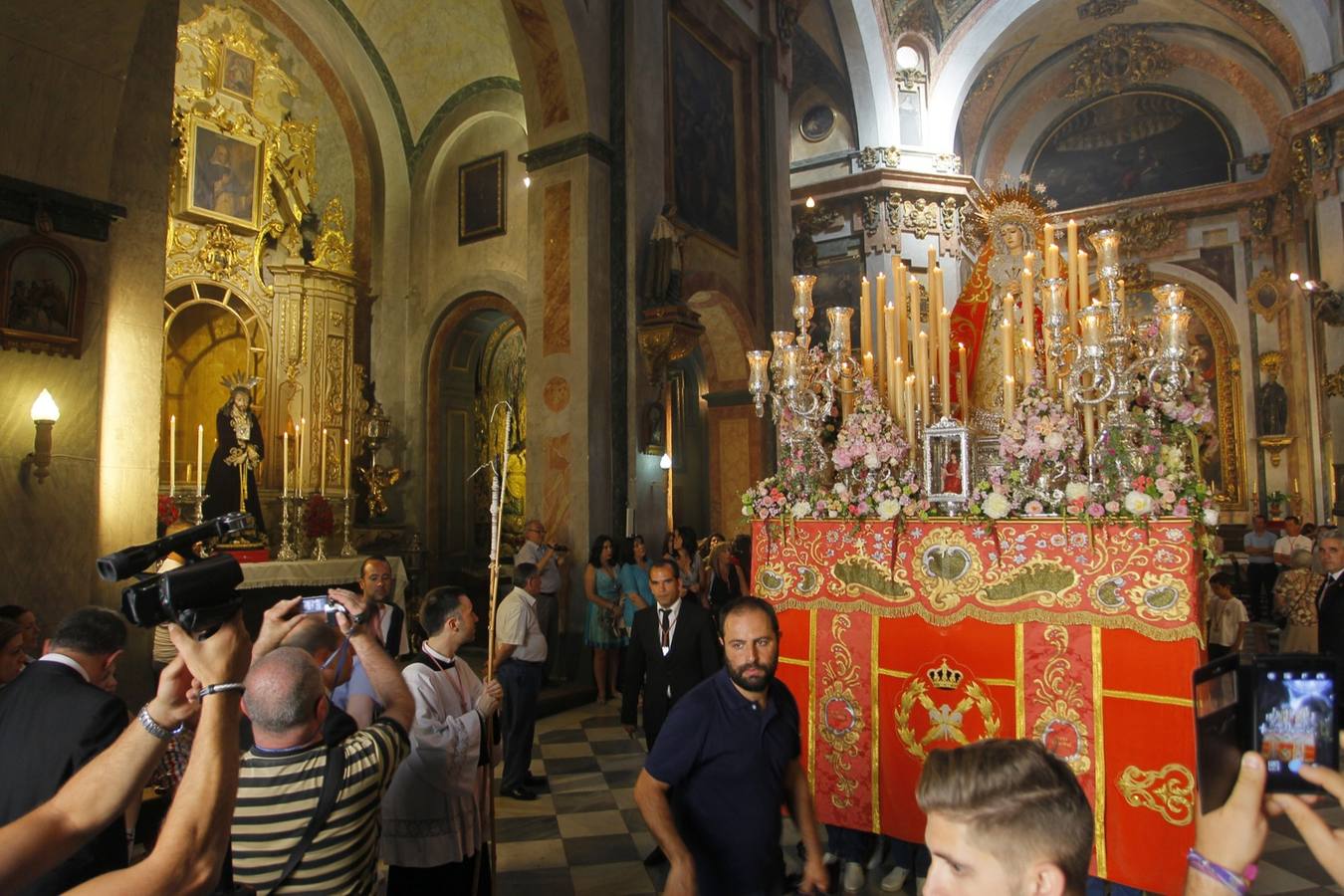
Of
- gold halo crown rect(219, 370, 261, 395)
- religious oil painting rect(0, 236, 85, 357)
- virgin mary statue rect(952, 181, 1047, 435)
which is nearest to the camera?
religious oil painting rect(0, 236, 85, 357)

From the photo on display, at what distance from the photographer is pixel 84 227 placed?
217 inches

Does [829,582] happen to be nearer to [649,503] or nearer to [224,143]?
[649,503]

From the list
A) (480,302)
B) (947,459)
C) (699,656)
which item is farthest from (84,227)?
(480,302)

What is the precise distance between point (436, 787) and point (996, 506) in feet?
9.50

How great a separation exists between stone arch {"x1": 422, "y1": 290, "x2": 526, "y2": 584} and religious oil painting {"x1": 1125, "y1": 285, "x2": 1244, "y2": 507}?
15802 millimetres

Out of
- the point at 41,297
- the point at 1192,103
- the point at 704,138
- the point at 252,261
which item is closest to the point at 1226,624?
the point at 704,138

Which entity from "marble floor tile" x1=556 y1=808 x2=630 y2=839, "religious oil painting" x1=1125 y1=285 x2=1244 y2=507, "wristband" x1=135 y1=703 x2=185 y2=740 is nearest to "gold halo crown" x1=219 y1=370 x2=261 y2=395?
"marble floor tile" x1=556 y1=808 x2=630 y2=839

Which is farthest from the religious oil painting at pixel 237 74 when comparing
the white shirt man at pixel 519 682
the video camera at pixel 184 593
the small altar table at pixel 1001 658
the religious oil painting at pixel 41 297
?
the video camera at pixel 184 593

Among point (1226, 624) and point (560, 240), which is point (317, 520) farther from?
point (1226, 624)

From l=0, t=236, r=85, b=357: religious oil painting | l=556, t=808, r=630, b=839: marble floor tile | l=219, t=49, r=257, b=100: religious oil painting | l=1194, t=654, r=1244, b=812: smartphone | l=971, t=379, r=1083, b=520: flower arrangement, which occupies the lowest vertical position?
l=556, t=808, r=630, b=839: marble floor tile

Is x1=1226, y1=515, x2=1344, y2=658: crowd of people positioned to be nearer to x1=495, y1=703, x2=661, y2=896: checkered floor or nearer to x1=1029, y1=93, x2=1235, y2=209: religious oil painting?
x1=495, y1=703, x2=661, y2=896: checkered floor

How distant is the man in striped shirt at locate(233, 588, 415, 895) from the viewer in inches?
84.4

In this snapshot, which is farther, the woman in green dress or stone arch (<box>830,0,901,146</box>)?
stone arch (<box>830,0,901,146</box>)

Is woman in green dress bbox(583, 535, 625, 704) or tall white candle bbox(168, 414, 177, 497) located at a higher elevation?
tall white candle bbox(168, 414, 177, 497)
